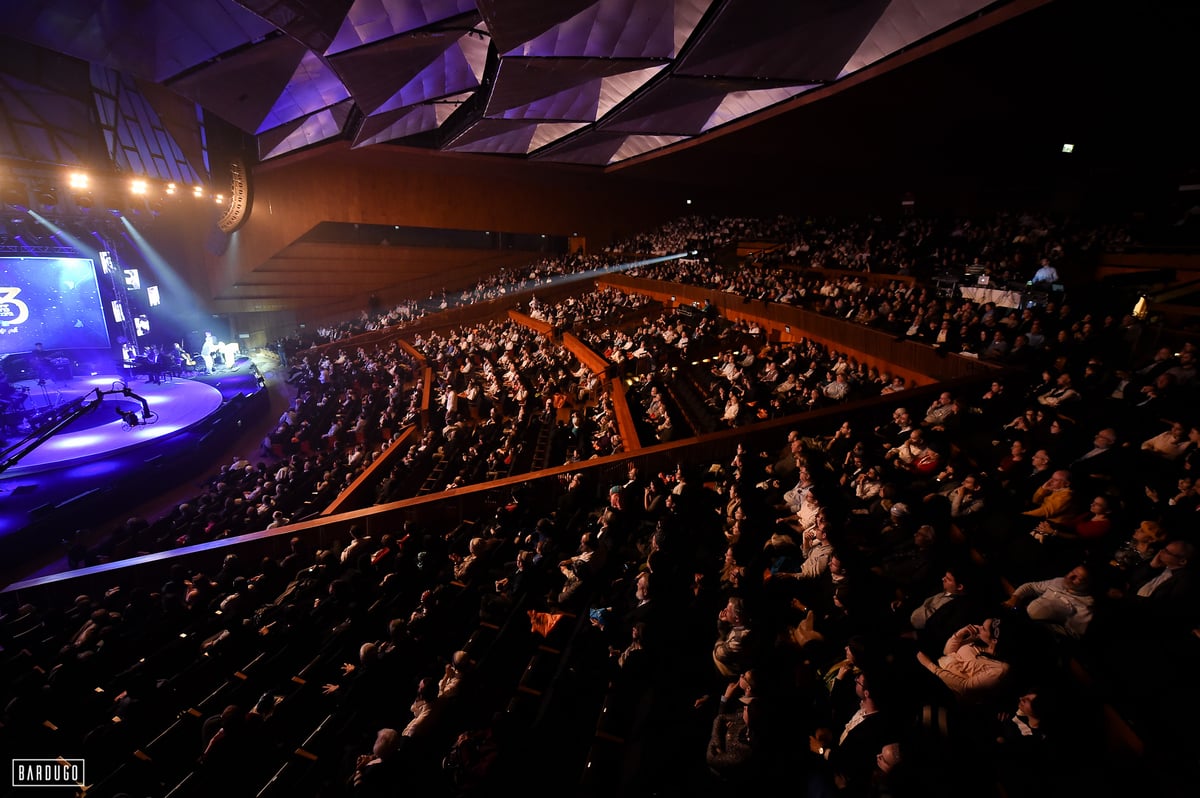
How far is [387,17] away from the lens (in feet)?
22.8

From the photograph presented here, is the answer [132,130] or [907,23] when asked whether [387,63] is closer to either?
[907,23]

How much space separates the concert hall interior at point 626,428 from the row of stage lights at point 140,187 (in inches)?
8.4

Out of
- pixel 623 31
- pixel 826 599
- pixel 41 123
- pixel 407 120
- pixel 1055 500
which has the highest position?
pixel 407 120

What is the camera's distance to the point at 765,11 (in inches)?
270

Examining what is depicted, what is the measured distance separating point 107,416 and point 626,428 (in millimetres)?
11604

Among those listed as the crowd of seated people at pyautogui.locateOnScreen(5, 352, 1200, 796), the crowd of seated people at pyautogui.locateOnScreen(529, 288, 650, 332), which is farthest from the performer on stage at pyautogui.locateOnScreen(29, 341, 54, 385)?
the crowd of seated people at pyautogui.locateOnScreen(529, 288, 650, 332)

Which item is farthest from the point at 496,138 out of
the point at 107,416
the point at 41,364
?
the point at 41,364

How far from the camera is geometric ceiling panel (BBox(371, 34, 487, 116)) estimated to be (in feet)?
30.1

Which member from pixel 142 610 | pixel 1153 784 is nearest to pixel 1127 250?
pixel 1153 784

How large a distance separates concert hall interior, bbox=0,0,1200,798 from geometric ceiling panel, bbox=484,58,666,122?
12 centimetres

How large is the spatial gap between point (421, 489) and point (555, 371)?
12.2 feet

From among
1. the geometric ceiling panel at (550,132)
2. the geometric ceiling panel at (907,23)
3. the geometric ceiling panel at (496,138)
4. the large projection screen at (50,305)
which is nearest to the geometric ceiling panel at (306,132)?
the geometric ceiling panel at (496,138)

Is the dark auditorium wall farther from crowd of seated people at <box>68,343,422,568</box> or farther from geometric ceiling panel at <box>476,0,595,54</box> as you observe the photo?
geometric ceiling panel at <box>476,0,595,54</box>

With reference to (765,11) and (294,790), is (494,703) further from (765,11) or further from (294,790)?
(765,11)
